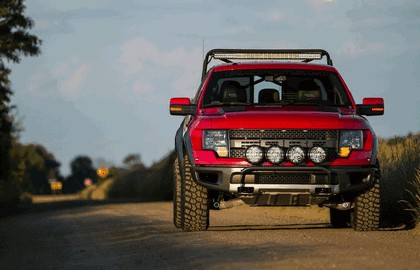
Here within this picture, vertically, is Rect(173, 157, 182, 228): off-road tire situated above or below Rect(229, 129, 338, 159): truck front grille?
below

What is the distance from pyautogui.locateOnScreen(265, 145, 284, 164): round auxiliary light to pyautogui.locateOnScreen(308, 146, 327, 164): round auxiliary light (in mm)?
349

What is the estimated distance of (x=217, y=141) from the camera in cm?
1431

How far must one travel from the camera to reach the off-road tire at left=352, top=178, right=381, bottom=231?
48.2 feet

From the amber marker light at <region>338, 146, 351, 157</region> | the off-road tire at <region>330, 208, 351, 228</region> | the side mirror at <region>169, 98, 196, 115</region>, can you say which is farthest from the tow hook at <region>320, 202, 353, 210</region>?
the side mirror at <region>169, 98, 196, 115</region>

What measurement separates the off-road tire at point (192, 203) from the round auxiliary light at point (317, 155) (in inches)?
56.9

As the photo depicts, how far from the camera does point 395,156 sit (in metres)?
20.3

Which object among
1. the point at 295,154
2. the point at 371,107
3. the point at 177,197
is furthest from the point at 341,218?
the point at 295,154

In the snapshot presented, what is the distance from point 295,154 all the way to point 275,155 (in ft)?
0.79

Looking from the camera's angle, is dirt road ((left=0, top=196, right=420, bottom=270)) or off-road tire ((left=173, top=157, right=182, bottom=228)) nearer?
dirt road ((left=0, top=196, right=420, bottom=270))

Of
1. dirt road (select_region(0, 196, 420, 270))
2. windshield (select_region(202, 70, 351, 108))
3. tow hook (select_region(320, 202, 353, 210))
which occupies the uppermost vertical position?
windshield (select_region(202, 70, 351, 108))

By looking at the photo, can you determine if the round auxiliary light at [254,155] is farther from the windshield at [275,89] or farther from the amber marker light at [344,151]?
the windshield at [275,89]

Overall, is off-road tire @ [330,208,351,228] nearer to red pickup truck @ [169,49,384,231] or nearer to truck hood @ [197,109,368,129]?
red pickup truck @ [169,49,384,231]

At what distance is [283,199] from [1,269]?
14.2 feet

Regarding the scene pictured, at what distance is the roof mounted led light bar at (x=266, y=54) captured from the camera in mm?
17016
